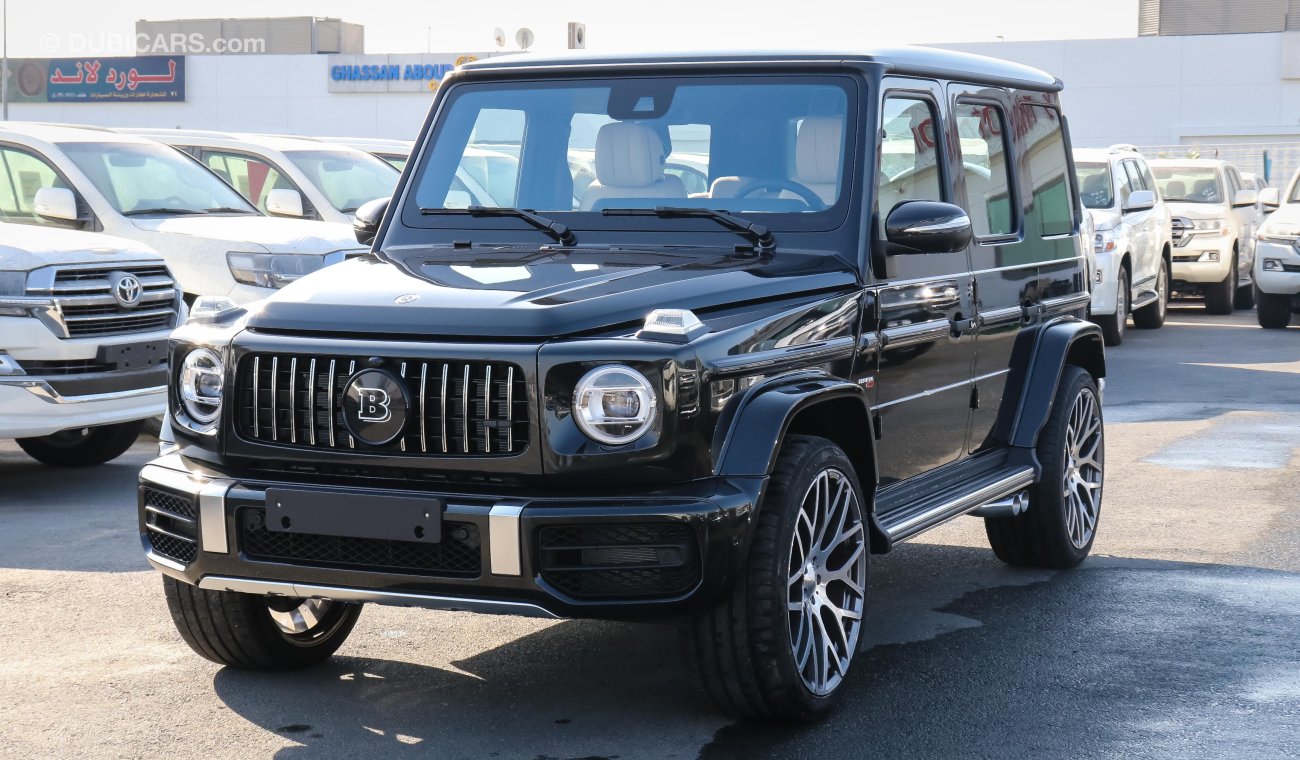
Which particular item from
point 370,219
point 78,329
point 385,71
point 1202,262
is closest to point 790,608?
point 370,219

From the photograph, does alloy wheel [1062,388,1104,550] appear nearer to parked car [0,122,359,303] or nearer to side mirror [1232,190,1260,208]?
parked car [0,122,359,303]

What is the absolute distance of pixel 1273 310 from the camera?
751 inches

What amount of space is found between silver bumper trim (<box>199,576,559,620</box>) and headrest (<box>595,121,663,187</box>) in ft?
5.82

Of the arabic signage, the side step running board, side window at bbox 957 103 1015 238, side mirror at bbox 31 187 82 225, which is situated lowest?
the side step running board

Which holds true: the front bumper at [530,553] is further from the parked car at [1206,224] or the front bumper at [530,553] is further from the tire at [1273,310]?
the parked car at [1206,224]

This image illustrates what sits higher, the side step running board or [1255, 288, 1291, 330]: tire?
the side step running board

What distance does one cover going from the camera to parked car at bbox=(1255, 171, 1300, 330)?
18391 millimetres

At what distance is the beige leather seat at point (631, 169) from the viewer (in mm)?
5504

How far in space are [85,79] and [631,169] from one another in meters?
60.1

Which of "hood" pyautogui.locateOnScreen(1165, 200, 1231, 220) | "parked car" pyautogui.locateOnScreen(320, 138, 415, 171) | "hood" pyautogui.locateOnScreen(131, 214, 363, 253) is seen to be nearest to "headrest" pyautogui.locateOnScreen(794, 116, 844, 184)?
"hood" pyautogui.locateOnScreen(131, 214, 363, 253)

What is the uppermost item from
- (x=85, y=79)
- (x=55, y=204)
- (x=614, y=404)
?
(x=85, y=79)

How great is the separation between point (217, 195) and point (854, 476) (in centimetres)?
779

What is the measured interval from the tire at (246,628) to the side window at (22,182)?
19.5 feet

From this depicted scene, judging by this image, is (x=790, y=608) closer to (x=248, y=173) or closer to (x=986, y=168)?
(x=986, y=168)
